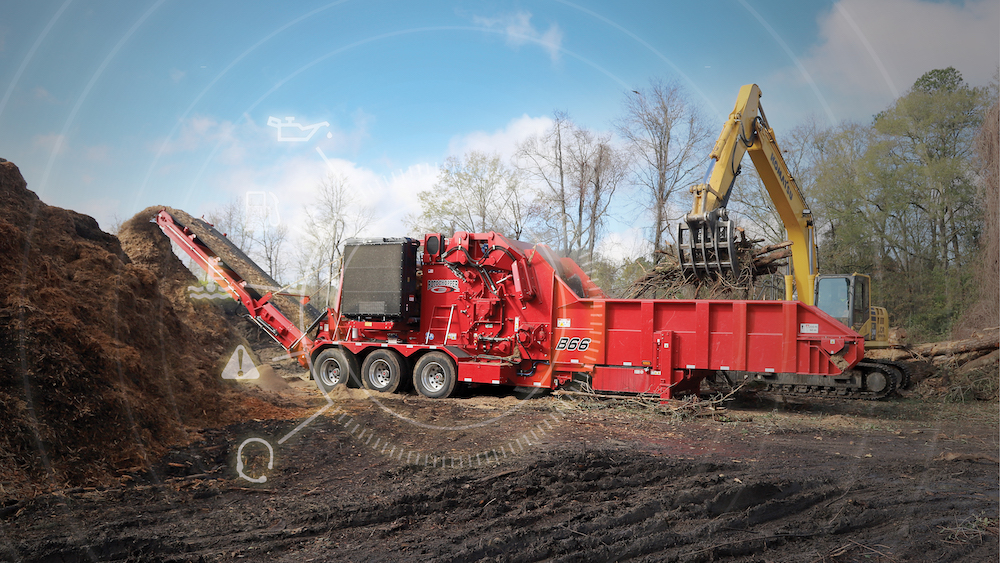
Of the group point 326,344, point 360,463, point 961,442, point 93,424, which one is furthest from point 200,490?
point 961,442

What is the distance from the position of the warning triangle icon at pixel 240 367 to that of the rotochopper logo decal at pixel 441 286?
12.2 ft

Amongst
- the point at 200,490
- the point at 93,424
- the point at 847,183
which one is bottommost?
the point at 200,490

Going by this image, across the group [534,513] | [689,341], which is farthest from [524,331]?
[534,513]

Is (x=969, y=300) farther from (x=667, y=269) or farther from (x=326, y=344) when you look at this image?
(x=326, y=344)

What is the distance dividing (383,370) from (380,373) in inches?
3.4

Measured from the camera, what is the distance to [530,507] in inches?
182

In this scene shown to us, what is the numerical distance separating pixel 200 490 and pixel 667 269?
34.2ft

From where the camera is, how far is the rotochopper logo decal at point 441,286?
11695mm

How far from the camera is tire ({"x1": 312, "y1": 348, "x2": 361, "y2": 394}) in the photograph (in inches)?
480

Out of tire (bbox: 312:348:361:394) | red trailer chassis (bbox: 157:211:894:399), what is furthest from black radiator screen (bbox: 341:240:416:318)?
tire (bbox: 312:348:361:394)

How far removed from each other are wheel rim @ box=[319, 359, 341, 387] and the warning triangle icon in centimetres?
141

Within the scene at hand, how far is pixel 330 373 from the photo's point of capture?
1250 centimetres

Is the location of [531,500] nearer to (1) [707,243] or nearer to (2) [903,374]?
(1) [707,243]

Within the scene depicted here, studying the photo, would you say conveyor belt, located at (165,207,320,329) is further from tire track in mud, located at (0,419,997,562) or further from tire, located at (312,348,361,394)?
tire track in mud, located at (0,419,997,562)
